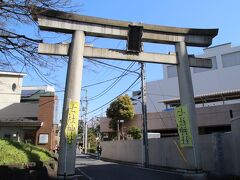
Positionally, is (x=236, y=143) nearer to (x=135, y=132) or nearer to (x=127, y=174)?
(x=127, y=174)

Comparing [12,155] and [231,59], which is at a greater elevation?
[231,59]

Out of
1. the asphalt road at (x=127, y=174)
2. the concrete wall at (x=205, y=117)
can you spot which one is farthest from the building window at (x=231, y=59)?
the asphalt road at (x=127, y=174)

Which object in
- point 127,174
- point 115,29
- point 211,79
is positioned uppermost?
point 211,79

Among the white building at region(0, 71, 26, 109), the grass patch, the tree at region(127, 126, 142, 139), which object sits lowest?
the grass patch

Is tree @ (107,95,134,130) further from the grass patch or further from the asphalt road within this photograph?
the grass patch

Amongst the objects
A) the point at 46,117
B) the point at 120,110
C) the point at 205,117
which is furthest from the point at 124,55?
the point at 120,110

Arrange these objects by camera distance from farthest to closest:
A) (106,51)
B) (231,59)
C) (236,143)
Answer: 1. (231,59)
2. (106,51)
3. (236,143)

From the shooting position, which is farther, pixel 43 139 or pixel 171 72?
pixel 171 72

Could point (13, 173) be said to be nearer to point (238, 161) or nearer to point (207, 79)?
point (238, 161)

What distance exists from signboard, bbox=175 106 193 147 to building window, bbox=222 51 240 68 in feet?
134

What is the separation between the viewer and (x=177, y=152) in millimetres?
21734

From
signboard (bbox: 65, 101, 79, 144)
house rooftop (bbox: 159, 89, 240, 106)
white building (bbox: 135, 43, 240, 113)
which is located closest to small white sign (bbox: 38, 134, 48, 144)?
signboard (bbox: 65, 101, 79, 144)

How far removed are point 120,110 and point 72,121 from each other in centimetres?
2762

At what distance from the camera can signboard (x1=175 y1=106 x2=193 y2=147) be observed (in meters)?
15.1
